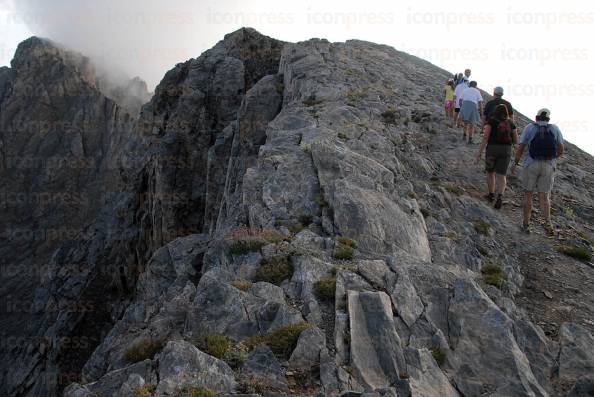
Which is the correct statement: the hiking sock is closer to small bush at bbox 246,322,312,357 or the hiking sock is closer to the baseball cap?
the baseball cap

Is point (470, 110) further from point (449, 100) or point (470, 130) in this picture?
point (449, 100)

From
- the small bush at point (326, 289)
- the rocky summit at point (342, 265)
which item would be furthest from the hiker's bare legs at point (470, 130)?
the small bush at point (326, 289)

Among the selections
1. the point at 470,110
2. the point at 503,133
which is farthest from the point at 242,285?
the point at 470,110

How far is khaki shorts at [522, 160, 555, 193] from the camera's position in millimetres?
14492

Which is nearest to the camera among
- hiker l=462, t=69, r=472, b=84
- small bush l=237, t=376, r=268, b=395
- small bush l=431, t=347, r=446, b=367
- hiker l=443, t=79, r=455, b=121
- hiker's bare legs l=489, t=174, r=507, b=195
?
small bush l=237, t=376, r=268, b=395

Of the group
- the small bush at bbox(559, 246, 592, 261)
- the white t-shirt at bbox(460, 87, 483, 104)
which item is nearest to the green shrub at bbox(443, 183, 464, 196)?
the small bush at bbox(559, 246, 592, 261)

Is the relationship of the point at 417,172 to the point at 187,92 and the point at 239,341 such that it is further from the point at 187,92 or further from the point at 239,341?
the point at 187,92

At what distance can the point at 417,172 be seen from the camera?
1856cm

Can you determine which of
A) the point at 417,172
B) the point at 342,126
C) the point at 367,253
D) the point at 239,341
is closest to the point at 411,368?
the point at 239,341

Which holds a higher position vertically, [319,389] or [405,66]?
[405,66]

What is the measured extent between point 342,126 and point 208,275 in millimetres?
12073

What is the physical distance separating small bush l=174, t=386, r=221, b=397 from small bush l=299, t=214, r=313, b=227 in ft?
23.1

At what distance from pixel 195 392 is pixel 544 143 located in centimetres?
1242

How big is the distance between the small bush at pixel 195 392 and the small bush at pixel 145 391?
0.41 meters
